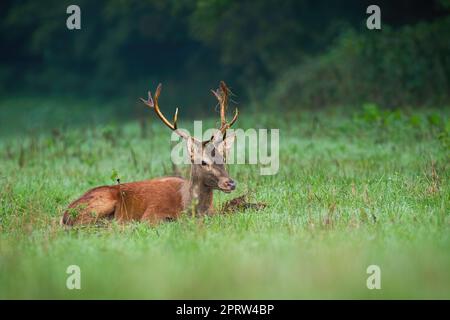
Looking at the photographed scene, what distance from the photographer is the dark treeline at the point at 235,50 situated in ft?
72.7

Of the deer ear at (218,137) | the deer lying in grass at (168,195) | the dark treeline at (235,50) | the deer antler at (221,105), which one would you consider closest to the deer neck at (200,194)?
the deer lying in grass at (168,195)

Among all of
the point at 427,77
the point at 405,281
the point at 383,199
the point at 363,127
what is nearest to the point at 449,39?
the point at 427,77

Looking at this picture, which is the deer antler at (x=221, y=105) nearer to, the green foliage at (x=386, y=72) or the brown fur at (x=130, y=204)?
the brown fur at (x=130, y=204)

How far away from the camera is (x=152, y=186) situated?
8602 mm

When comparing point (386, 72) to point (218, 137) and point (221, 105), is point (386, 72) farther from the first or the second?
point (218, 137)

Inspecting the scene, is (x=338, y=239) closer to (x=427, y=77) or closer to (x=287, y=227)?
(x=287, y=227)

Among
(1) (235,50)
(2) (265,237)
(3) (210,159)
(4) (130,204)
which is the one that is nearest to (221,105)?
(3) (210,159)

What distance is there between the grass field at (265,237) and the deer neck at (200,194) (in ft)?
1.32

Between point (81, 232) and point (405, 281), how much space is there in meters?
3.22

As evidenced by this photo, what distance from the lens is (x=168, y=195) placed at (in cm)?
851

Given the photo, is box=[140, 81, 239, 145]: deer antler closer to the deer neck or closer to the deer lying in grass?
the deer lying in grass

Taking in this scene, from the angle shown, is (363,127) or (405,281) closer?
(405,281)

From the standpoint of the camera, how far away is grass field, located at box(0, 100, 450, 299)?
548 cm

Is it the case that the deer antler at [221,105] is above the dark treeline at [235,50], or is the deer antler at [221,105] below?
below
